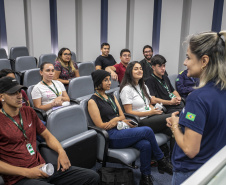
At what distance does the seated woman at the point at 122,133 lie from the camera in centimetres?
256

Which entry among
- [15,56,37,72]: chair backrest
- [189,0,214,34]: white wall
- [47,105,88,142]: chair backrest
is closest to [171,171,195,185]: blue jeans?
[47,105,88,142]: chair backrest

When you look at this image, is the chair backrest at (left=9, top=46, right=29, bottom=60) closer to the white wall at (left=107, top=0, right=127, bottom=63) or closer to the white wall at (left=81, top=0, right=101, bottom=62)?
the white wall at (left=81, top=0, right=101, bottom=62)

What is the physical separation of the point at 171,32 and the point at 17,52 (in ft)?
Result: 13.7

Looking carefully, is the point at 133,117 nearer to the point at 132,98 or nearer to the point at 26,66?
the point at 132,98

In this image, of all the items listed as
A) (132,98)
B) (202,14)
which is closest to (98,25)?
(202,14)

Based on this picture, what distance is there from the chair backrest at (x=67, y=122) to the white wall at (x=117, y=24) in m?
5.00

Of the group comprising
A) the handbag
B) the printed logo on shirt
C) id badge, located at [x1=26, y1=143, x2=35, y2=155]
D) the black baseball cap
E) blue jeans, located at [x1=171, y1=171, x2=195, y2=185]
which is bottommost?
the handbag

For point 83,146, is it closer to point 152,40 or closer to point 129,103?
point 129,103

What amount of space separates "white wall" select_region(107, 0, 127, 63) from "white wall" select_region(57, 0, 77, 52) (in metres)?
1.11

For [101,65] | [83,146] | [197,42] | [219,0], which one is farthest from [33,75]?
[219,0]

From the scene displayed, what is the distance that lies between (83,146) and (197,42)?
5.27 feet

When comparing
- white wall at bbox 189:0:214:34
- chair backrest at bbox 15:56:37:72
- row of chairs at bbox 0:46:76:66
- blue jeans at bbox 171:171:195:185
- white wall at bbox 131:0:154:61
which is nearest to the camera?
blue jeans at bbox 171:171:195:185

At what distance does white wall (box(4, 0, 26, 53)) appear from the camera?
20.6 feet

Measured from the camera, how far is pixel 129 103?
3113mm
